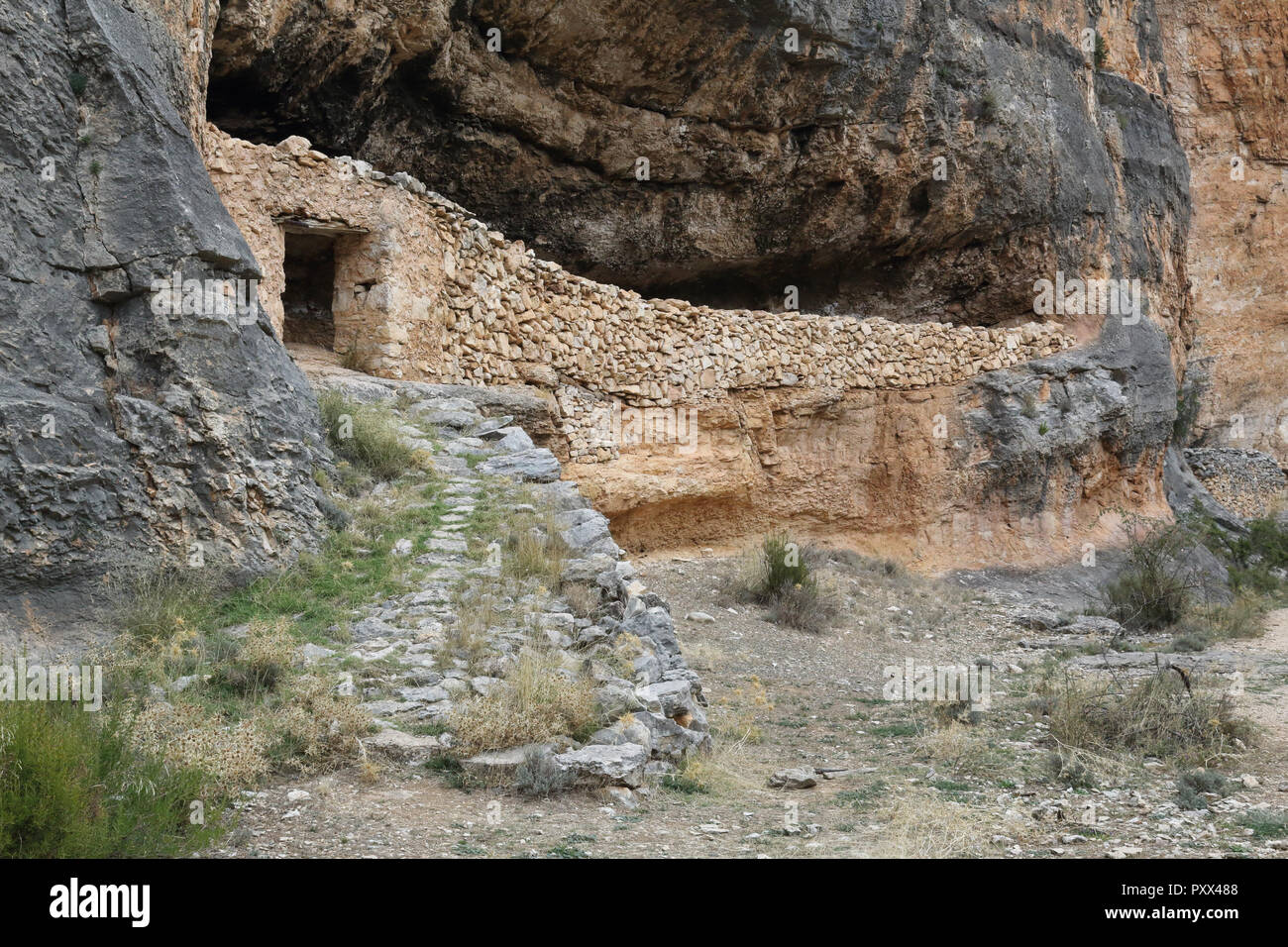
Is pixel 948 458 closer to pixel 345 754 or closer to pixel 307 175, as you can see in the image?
pixel 307 175

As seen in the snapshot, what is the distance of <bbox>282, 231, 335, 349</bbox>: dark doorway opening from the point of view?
1114 centimetres

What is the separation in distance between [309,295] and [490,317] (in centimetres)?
227

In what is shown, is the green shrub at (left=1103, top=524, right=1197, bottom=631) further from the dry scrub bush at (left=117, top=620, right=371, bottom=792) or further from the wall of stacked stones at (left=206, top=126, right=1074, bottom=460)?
the dry scrub bush at (left=117, top=620, right=371, bottom=792)

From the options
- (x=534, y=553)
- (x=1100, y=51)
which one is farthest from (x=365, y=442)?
(x=1100, y=51)

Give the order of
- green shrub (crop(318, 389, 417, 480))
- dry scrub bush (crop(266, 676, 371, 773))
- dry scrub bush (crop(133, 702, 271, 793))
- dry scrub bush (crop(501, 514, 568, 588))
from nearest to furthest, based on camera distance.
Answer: dry scrub bush (crop(133, 702, 271, 793)) < dry scrub bush (crop(266, 676, 371, 773)) < dry scrub bush (crop(501, 514, 568, 588)) < green shrub (crop(318, 389, 417, 480))

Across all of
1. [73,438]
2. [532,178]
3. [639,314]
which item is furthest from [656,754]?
[532,178]

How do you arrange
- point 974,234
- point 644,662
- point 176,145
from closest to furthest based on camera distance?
1. point 644,662
2. point 176,145
3. point 974,234

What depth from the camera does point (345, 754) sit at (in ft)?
16.0

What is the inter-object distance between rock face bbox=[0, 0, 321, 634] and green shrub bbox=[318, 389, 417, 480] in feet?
3.21

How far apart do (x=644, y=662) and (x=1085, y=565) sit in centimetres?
1280

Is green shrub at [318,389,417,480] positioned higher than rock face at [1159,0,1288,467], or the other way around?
rock face at [1159,0,1288,467]

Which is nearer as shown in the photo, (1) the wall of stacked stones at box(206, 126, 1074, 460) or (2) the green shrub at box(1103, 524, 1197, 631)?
(1) the wall of stacked stones at box(206, 126, 1074, 460)

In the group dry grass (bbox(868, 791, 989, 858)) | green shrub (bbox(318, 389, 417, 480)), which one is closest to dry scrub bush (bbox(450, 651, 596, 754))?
dry grass (bbox(868, 791, 989, 858))

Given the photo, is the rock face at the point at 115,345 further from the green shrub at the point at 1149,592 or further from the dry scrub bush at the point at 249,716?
the green shrub at the point at 1149,592
